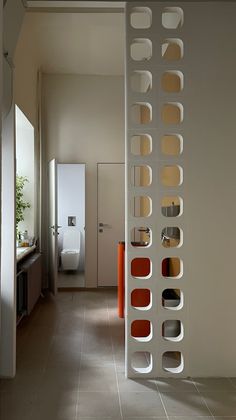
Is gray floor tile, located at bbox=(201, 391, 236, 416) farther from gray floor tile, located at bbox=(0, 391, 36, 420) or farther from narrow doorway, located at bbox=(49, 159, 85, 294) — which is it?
narrow doorway, located at bbox=(49, 159, 85, 294)

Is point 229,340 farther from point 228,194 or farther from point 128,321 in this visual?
point 228,194

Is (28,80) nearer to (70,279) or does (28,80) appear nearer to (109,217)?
(109,217)

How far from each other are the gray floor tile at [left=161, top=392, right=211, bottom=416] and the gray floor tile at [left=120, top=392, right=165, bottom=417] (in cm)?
6

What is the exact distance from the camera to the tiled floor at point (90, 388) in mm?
2822

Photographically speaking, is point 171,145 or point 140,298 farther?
point 171,145

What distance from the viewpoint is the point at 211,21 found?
3.41m

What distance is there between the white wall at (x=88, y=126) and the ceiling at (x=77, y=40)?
0.75ft

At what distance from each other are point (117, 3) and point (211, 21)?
798 millimetres

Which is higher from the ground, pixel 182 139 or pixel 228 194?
pixel 182 139

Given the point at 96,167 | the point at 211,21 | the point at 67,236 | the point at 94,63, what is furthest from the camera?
the point at 67,236

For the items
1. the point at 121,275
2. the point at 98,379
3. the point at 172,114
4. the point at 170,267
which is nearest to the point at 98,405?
the point at 98,379

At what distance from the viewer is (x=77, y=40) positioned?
5688 mm

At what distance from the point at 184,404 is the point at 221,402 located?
0.27 metres

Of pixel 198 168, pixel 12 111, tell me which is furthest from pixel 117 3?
pixel 198 168
